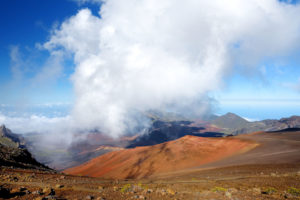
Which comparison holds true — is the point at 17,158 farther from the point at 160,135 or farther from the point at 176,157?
the point at 160,135

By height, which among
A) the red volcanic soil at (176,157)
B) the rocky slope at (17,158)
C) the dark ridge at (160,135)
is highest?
the rocky slope at (17,158)

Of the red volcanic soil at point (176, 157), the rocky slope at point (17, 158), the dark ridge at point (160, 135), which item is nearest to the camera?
the rocky slope at point (17, 158)

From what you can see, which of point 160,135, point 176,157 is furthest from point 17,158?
point 160,135

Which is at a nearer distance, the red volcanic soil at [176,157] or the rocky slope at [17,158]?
the rocky slope at [17,158]

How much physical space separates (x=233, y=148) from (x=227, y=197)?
1007 inches

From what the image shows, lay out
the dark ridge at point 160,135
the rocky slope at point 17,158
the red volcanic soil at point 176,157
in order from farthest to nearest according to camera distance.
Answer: the dark ridge at point 160,135, the red volcanic soil at point 176,157, the rocky slope at point 17,158

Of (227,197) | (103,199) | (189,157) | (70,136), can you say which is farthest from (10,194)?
(70,136)

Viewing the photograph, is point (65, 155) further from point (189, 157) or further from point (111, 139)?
point (189, 157)

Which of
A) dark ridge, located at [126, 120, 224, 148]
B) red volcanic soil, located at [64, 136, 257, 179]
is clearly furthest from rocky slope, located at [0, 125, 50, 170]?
dark ridge, located at [126, 120, 224, 148]

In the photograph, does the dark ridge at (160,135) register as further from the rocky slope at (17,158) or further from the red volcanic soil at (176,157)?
the rocky slope at (17,158)

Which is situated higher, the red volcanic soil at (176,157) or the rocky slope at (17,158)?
the rocky slope at (17,158)

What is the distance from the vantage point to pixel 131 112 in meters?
134

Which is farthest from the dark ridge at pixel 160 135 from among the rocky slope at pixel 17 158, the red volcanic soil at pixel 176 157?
Result: the rocky slope at pixel 17 158

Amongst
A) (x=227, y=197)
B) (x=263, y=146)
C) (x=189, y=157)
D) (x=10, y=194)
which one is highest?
(x=10, y=194)
